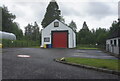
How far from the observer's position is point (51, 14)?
54625 millimetres

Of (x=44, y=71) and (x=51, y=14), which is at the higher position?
(x=51, y=14)

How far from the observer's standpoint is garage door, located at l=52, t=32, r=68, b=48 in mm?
29047

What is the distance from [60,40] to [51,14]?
27895 mm

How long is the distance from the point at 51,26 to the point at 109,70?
25.2 metres

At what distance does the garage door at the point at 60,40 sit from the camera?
2905cm

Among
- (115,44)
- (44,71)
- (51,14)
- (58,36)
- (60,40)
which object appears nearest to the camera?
(44,71)

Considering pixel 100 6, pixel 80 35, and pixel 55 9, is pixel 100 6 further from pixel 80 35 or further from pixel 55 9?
pixel 55 9

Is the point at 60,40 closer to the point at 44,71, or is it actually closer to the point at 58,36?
the point at 58,36

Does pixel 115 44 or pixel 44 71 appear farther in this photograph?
pixel 115 44

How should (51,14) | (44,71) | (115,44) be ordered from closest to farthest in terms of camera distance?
(44,71)
(115,44)
(51,14)

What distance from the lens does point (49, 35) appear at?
30.2m

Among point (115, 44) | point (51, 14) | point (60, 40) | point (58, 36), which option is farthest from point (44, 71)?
point (51, 14)

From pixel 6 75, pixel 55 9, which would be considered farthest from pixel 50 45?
pixel 55 9

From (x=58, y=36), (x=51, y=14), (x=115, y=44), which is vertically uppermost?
(x=51, y=14)
